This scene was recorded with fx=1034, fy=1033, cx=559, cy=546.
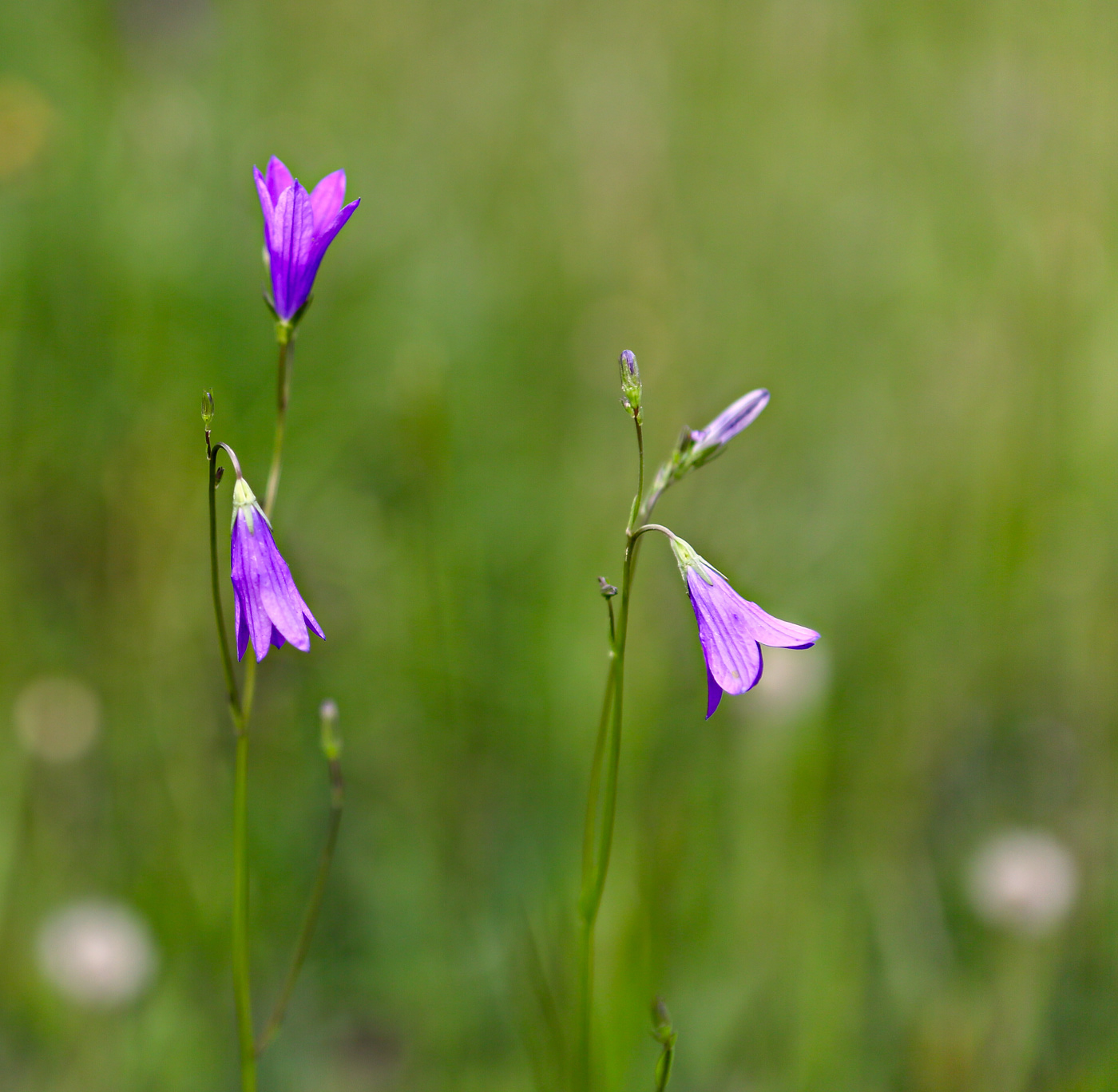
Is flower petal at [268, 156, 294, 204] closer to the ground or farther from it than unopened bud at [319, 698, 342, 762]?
farther from it

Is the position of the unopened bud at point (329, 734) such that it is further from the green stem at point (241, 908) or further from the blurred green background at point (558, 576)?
the blurred green background at point (558, 576)

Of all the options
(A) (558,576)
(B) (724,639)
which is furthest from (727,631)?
(A) (558,576)

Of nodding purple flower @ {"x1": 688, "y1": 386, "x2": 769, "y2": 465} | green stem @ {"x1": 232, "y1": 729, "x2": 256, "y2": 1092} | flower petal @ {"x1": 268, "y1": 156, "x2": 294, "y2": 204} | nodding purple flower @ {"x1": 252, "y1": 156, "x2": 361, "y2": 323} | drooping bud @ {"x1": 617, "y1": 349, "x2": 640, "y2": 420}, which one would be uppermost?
flower petal @ {"x1": 268, "y1": 156, "x2": 294, "y2": 204}

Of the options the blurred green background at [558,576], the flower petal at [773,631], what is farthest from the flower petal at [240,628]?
the blurred green background at [558,576]

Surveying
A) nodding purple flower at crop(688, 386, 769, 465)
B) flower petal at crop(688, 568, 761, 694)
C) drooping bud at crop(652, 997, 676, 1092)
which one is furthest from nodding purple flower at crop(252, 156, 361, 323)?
drooping bud at crop(652, 997, 676, 1092)

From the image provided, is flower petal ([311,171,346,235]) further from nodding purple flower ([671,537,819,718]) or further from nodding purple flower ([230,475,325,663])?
nodding purple flower ([671,537,819,718])
